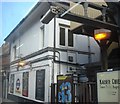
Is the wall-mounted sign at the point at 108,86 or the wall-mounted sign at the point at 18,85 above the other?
the wall-mounted sign at the point at 108,86

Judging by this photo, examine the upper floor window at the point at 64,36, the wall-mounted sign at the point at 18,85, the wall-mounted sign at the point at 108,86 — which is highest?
the upper floor window at the point at 64,36

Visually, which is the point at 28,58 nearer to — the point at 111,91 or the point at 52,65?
the point at 52,65

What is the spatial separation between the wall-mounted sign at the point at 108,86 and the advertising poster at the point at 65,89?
2.62m

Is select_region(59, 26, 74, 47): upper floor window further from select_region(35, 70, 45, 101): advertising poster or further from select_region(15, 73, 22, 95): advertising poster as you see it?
select_region(15, 73, 22, 95): advertising poster

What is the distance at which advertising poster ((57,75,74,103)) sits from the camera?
7.66 meters

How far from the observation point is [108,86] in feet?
15.8

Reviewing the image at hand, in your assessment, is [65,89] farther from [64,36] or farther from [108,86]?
[108,86]

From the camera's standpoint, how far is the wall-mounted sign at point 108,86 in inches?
179

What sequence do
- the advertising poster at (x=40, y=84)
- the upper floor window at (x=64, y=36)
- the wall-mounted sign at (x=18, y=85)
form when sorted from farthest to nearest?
the wall-mounted sign at (x=18, y=85), the upper floor window at (x=64, y=36), the advertising poster at (x=40, y=84)

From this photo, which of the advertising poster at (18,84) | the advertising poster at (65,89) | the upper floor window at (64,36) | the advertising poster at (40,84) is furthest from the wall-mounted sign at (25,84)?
the advertising poster at (65,89)

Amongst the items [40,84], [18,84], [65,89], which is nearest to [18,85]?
[18,84]

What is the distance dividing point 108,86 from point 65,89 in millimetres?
3258

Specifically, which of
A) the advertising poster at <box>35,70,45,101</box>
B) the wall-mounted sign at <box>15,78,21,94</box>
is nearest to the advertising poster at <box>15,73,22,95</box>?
the wall-mounted sign at <box>15,78,21,94</box>

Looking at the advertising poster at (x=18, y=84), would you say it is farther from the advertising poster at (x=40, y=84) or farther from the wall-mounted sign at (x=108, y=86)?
the wall-mounted sign at (x=108, y=86)
